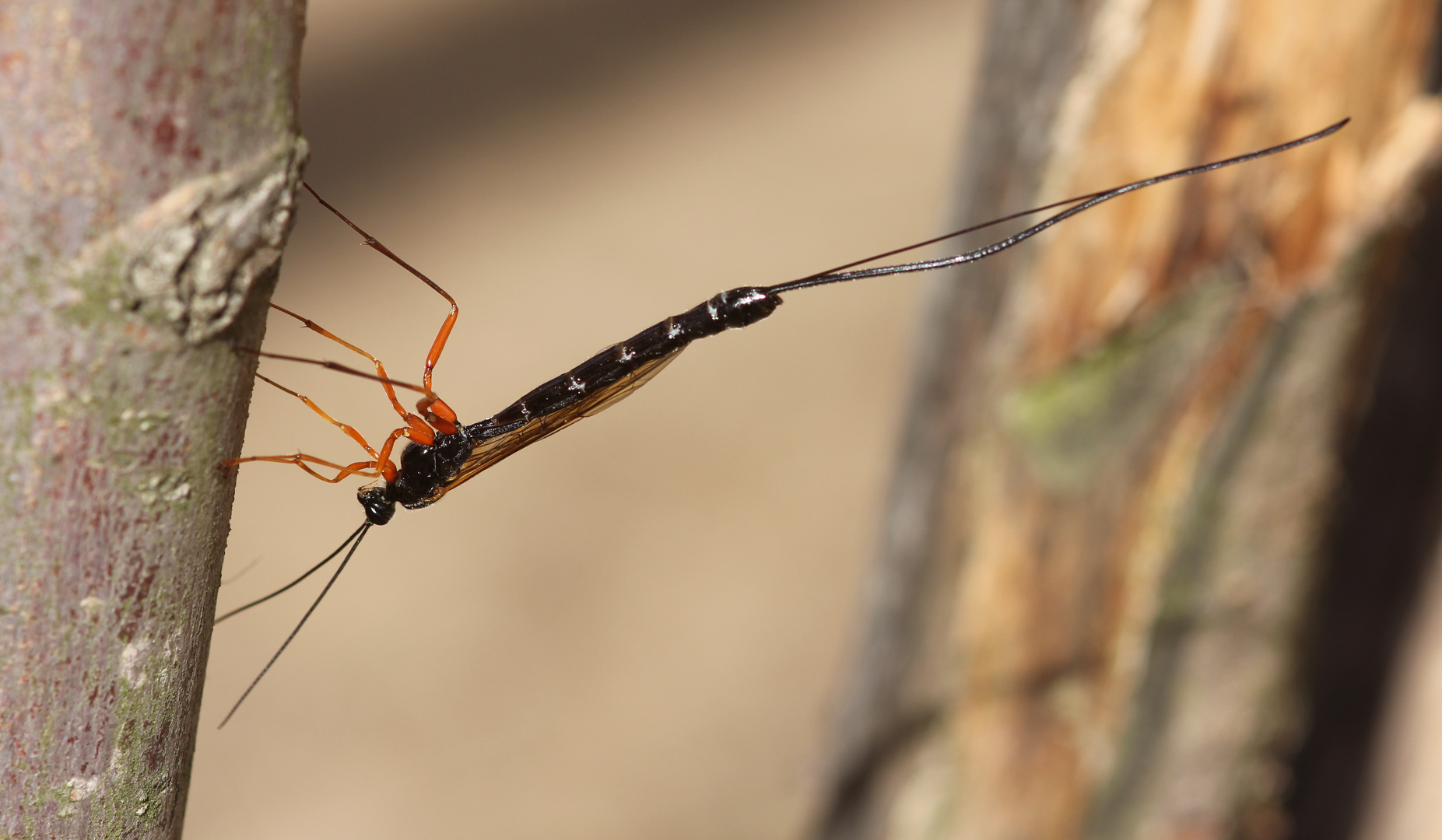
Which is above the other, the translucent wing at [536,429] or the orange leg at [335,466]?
the translucent wing at [536,429]

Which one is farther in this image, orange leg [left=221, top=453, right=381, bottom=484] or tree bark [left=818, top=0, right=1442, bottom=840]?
tree bark [left=818, top=0, right=1442, bottom=840]

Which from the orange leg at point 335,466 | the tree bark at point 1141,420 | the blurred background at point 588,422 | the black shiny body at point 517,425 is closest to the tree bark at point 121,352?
the orange leg at point 335,466

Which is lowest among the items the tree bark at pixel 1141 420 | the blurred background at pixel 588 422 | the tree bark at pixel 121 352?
the tree bark at pixel 121 352

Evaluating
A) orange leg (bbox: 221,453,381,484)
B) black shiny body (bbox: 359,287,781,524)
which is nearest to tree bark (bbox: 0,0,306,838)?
orange leg (bbox: 221,453,381,484)

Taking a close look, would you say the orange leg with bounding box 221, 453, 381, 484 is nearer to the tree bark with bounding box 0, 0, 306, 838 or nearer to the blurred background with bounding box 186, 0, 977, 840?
the tree bark with bounding box 0, 0, 306, 838

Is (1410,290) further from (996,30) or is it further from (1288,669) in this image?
(996,30)

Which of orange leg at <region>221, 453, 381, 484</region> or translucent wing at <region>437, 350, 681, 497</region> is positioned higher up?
translucent wing at <region>437, 350, 681, 497</region>

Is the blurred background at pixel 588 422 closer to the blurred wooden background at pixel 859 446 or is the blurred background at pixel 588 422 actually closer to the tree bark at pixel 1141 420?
the blurred wooden background at pixel 859 446
